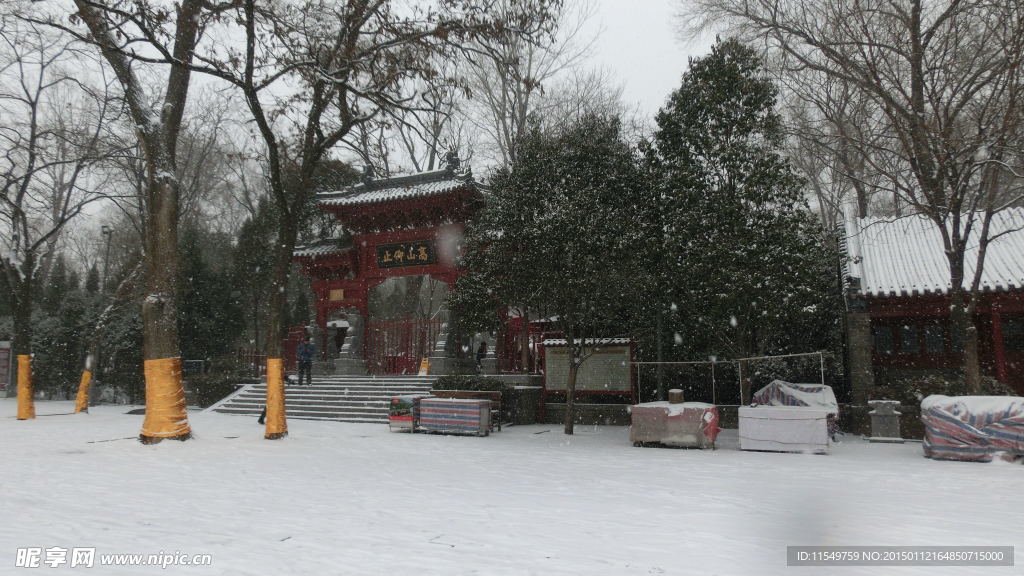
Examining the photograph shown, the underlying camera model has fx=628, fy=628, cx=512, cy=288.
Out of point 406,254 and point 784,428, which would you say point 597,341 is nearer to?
point 784,428

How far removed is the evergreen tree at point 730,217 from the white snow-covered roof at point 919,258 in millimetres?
1719

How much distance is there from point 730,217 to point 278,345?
27.7ft

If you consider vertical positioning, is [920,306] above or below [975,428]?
above

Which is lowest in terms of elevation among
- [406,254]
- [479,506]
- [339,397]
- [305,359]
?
[479,506]

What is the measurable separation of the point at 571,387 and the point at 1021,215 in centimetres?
1199

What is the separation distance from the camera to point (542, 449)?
984cm

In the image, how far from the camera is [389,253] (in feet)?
59.4

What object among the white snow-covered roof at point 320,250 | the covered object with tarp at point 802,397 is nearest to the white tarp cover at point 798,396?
the covered object with tarp at point 802,397

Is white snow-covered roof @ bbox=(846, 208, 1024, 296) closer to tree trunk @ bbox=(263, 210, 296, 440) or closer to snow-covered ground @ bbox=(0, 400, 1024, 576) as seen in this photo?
snow-covered ground @ bbox=(0, 400, 1024, 576)

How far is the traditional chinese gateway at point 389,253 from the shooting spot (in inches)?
672

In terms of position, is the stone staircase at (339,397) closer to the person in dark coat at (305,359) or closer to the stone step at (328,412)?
the stone step at (328,412)

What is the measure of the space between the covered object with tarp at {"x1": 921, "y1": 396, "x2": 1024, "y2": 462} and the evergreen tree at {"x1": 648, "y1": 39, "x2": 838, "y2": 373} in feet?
10.1

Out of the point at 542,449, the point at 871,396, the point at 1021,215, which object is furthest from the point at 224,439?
the point at 1021,215

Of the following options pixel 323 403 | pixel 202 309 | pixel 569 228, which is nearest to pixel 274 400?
pixel 323 403
